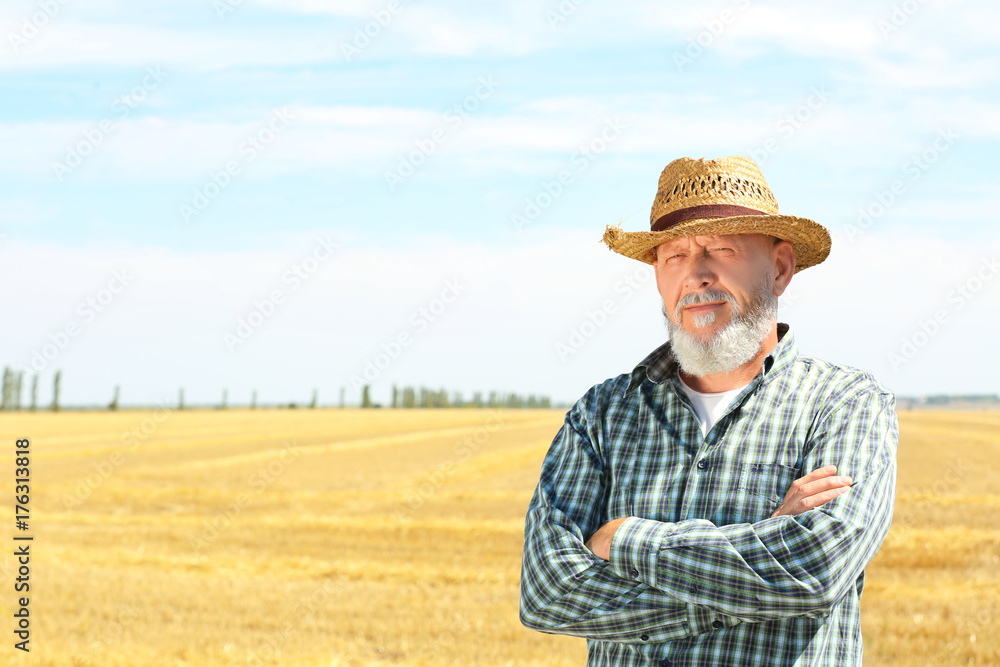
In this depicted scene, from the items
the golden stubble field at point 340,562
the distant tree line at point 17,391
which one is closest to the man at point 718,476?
the golden stubble field at point 340,562

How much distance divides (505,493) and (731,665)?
1871cm

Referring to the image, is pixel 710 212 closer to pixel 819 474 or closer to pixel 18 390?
pixel 819 474

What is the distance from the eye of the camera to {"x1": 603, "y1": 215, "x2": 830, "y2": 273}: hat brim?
333 centimetres

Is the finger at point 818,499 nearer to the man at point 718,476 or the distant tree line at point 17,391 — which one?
the man at point 718,476

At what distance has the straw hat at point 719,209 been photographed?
3359 mm

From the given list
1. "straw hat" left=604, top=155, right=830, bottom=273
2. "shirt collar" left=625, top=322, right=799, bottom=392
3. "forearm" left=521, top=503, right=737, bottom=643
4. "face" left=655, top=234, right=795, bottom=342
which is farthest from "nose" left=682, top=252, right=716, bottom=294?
"forearm" left=521, top=503, right=737, bottom=643

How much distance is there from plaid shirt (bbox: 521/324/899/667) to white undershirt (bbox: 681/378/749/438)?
0.08m

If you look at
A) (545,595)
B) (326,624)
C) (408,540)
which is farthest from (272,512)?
(545,595)

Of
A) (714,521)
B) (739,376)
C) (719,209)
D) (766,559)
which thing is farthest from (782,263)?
(766,559)

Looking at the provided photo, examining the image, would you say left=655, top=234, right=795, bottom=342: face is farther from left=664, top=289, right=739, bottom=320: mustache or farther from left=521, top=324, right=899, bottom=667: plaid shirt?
left=521, top=324, right=899, bottom=667: plaid shirt

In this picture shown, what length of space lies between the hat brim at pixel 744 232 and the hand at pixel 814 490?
36.8 inches

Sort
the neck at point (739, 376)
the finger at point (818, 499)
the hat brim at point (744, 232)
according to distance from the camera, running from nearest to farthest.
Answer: the finger at point (818, 499), the hat brim at point (744, 232), the neck at point (739, 376)

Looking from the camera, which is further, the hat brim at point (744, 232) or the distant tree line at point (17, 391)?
the distant tree line at point (17, 391)

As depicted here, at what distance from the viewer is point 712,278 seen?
337cm
